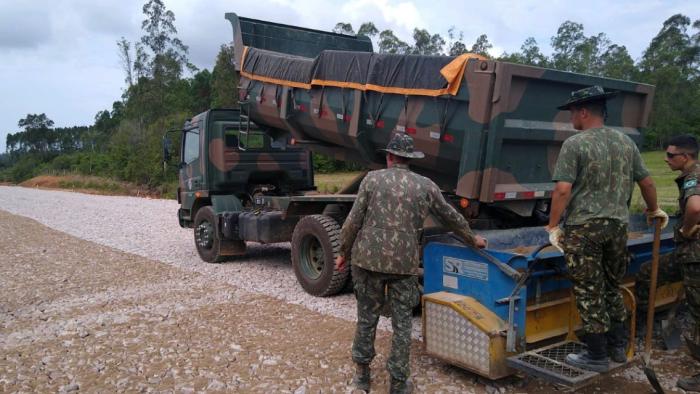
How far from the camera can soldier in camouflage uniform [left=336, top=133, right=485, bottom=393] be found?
3855mm

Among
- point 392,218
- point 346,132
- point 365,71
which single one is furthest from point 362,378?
point 365,71

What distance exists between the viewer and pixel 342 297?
6684mm

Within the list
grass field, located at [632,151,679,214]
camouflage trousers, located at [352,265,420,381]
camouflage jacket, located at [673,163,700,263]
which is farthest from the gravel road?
grass field, located at [632,151,679,214]

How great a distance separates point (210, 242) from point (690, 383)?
22.9 ft

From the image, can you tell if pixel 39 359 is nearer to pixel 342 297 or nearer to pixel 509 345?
pixel 342 297

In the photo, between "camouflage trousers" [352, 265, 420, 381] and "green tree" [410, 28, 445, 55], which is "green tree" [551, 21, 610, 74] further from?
"camouflage trousers" [352, 265, 420, 381]

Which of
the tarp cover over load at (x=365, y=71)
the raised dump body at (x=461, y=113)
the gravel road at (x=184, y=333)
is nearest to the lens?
the gravel road at (x=184, y=333)

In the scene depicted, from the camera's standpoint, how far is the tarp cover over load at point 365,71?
5258 millimetres

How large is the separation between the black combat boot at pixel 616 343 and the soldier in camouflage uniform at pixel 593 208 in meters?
0.11

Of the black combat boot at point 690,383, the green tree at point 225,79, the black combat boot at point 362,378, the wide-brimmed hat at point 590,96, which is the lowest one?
the black combat boot at point 362,378

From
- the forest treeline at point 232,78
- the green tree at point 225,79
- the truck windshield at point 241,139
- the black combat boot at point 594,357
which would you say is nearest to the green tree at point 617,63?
the forest treeline at point 232,78

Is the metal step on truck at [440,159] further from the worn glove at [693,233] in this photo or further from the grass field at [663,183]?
the grass field at [663,183]

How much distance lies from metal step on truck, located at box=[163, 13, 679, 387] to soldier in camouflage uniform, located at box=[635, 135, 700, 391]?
0.42 metres

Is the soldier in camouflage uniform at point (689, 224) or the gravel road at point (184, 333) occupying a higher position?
the soldier in camouflage uniform at point (689, 224)
